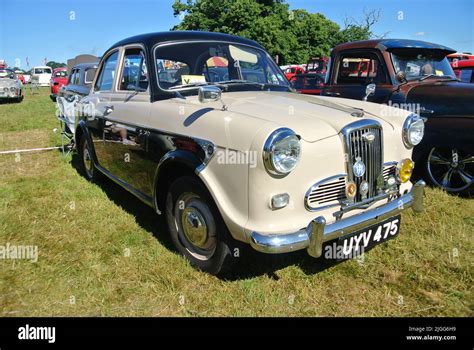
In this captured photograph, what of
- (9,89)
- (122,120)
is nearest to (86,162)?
(122,120)

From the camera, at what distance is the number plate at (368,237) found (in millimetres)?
2602

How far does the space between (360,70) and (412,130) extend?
2678mm

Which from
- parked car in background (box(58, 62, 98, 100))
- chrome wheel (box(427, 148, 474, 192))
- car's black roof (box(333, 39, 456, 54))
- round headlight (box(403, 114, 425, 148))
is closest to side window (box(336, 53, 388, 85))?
car's black roof (box(333, 39, 456, 54))

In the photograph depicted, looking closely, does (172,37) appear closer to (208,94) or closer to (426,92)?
(208,94)

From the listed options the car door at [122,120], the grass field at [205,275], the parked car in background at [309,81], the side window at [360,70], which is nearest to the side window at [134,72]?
the car door at [122,120]

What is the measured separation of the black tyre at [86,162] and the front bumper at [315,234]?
3558mm

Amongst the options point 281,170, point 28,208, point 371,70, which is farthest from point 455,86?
point 28,208

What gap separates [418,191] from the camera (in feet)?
10.0

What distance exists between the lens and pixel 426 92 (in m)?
4.67

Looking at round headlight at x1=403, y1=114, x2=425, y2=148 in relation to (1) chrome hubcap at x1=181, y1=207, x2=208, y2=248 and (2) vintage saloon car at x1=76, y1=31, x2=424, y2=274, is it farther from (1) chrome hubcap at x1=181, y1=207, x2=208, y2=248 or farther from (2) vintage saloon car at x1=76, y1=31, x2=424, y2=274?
(1) chrome hubcap at x1=181, y1=207, x2=208, y2=248

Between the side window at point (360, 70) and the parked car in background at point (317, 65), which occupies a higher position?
the parked car in background at point (317, 65)

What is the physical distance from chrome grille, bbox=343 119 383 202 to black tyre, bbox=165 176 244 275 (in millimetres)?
979

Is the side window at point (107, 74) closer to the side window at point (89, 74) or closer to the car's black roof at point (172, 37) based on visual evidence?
the car's black roof at point (172, 37)

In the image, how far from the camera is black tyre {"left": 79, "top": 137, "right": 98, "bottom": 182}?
5.22m
